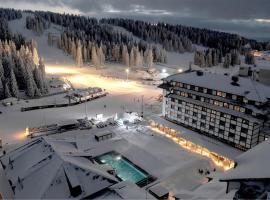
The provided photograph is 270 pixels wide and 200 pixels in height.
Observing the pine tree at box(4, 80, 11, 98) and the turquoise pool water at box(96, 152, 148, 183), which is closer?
the turquoise pool water at box(96, 152, 148, 183)

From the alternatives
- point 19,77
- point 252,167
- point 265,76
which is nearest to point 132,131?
point 265,76

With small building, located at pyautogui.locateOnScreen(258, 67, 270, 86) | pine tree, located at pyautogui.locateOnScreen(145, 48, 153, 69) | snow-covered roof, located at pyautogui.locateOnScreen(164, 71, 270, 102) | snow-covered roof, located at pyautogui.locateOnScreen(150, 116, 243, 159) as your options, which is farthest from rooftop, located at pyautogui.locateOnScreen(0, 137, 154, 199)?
pine tree, located at pyautogui.locateOnScreen(145, 48, 153, 69)

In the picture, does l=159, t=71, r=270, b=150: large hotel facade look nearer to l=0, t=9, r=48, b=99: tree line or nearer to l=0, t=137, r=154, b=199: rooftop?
l=0, t=137, r=154, b=199: rooftop

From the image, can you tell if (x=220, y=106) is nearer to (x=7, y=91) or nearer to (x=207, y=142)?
(x=207, y=142)

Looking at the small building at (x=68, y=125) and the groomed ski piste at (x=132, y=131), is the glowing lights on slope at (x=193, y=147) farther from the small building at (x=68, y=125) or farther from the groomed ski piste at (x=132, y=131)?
the small building at (x=68, y=125)

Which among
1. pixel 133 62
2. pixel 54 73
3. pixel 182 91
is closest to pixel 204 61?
pixel 133 62

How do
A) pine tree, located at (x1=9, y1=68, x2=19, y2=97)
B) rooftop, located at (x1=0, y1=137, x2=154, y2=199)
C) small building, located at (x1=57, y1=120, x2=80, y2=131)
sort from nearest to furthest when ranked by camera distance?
rooftop, located at (x1=0, y1=137, x2=154, y2=199) < small building, located at (x1=57, y1=120, x2=80, y2=131) < pine tree, located at (x1=9, y1=68, x2=19, y2=97)
